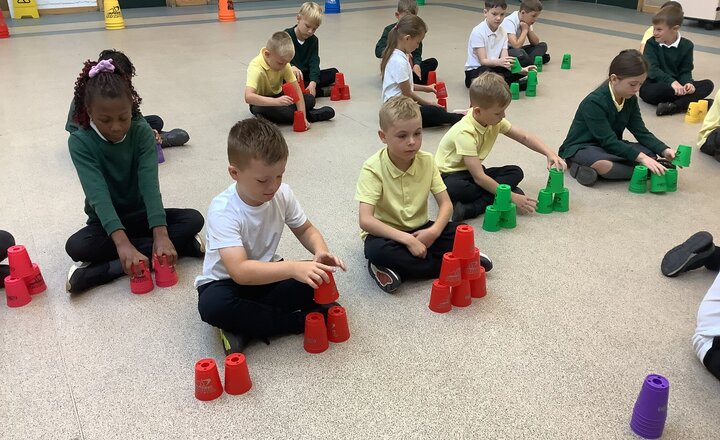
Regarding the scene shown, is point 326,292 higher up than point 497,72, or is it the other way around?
point 497,72

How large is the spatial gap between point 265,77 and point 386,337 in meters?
2.69

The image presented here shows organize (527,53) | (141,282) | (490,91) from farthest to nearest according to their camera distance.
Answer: (527,53), (490,91), (141,282)

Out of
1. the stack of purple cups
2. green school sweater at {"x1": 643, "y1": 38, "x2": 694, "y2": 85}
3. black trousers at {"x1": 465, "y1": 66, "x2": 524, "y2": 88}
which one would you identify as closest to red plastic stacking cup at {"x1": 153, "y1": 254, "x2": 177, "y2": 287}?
the stack of purple cups

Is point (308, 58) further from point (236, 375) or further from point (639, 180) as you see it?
point (236, 375)

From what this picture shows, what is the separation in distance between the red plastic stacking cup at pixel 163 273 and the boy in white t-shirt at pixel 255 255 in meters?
0.39

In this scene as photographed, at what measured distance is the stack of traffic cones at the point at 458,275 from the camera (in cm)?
215

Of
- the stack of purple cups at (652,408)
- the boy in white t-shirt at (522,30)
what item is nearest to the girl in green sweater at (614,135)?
the stack of purple cups at (652,408)

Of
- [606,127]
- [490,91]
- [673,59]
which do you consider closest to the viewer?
[490,91]

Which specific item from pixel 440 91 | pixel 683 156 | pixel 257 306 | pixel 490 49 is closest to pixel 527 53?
pixel 490 49

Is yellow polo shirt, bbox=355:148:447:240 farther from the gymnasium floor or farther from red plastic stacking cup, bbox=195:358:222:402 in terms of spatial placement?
red plastic stacking cup, bbox=195:358:222:402

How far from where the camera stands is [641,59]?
10.2ft

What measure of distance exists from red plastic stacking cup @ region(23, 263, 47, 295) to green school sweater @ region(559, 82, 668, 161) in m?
2.78

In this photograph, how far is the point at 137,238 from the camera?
8.38 ft

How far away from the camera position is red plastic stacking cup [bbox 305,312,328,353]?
1.97 meters
